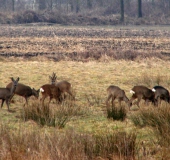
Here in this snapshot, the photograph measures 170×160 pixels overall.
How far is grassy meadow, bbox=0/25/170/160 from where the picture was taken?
30.2 ft

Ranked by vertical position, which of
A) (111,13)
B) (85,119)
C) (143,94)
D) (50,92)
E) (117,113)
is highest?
(111,13)

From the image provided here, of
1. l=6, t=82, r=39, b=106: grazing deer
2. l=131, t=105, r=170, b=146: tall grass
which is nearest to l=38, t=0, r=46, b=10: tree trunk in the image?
l=6, t=82, r=39, b=106: grazing deer

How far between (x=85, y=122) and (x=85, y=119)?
0.43 meters

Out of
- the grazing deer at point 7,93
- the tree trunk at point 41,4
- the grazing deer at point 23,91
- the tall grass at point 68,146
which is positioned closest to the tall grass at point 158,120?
the tall grass at point 68,146

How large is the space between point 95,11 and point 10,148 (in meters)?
84.0

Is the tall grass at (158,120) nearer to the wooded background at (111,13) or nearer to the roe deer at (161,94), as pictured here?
the roe deer at (161,94)

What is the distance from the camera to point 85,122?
1291 cm

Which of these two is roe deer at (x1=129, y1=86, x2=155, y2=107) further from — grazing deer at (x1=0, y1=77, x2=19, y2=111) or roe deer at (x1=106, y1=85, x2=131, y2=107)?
grazing deer at (x1=0, y1=77, x2=19, y2=111)

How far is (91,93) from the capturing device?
58.6 ft

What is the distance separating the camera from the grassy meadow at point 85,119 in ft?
30.2

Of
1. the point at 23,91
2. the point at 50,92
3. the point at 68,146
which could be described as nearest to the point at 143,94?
the point at 50,92

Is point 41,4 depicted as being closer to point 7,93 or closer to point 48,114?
point 7,93

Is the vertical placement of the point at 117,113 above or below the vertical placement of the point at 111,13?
below

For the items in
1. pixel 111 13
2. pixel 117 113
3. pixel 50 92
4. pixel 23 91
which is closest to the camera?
pixel 117 113
